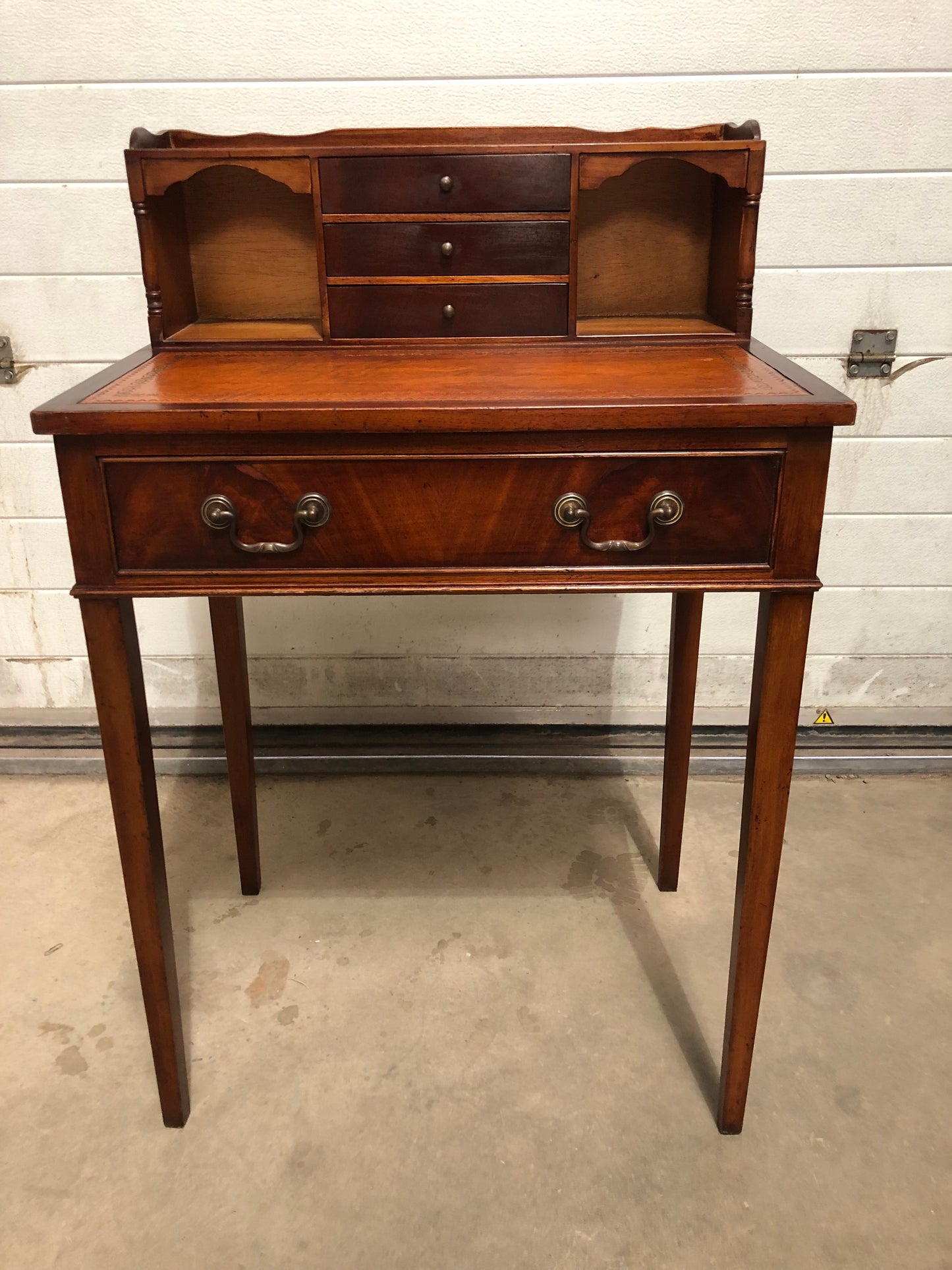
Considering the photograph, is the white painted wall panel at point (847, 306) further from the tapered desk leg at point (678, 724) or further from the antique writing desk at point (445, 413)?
the tapered desk leg at point (678, 724)

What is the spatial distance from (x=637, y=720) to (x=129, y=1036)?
136 cm

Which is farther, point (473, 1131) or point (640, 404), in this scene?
point (473, 1131)

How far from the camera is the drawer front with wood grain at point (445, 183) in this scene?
149 cm

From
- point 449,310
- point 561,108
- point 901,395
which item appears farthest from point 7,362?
point 901,395

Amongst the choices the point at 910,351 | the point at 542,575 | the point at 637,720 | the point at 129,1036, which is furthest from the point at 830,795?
the point at 129,1036

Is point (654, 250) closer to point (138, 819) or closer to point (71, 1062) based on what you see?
point (138, 819)

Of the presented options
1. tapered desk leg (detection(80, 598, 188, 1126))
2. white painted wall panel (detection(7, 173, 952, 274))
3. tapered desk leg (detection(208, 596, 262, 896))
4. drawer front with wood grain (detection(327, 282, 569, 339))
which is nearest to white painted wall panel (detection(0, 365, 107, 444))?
white painted wall panel (detection(7, 173, 952, 274))

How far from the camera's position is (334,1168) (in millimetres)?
1427

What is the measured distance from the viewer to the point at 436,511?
1.18 meters

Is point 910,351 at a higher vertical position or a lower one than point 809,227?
lower

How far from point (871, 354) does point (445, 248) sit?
1.10m

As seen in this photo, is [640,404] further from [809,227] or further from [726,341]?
[809,227]

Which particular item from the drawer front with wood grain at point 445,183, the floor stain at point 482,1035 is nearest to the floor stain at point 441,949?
the floor stain at point 482,1035

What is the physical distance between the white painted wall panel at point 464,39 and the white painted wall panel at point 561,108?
0.03m
